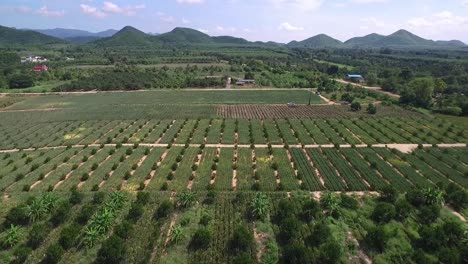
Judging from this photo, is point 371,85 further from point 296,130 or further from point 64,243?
point 64,243

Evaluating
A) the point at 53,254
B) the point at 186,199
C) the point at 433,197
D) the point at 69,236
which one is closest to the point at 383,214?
the point at 433,197

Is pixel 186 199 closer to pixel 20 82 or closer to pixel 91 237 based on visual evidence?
pixel 91 237

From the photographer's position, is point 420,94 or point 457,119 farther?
point 420,94

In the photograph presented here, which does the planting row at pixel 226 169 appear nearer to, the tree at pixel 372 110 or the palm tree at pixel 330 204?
the palm tree at pixel 330 204

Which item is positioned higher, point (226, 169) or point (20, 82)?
point (20, 82)

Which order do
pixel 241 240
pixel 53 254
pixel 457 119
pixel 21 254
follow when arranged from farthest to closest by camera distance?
pixel 457 119, pixel 241 240, pixel 21 254, pixel 53 254

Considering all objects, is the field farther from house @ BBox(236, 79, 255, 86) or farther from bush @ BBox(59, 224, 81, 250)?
house @ BBox(236, 79, 255, 86)
